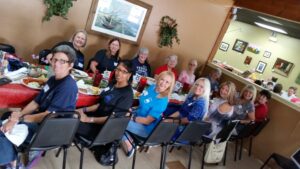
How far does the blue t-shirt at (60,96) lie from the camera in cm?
189

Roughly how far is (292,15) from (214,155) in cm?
269

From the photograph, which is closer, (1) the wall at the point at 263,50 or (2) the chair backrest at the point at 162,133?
(2) the chair backrest at the point at 162,133

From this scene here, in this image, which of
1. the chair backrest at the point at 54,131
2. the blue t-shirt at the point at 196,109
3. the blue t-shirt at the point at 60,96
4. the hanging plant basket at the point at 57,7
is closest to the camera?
the chair backrest at the point at 54,131

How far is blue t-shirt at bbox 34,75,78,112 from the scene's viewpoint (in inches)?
74.3

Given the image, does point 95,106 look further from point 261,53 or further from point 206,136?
point 261,53

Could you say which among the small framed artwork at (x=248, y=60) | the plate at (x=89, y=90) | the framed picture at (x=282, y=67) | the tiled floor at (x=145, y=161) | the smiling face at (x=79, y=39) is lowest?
the tiled floor at (x=145, y=161)

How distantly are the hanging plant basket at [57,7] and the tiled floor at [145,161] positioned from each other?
1.77 m

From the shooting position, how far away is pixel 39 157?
2.44 m

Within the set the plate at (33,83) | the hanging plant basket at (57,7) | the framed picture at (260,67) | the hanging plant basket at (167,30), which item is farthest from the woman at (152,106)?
the framed picture at (260,67)

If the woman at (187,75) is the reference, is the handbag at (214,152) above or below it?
below

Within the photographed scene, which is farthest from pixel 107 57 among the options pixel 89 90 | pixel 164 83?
pixel 164 83

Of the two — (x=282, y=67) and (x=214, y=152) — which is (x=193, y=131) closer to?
(x=214, y=152)

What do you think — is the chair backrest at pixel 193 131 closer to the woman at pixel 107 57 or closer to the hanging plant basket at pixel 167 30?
the woman at pixel 107 57

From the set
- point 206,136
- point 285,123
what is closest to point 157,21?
point 206,136
